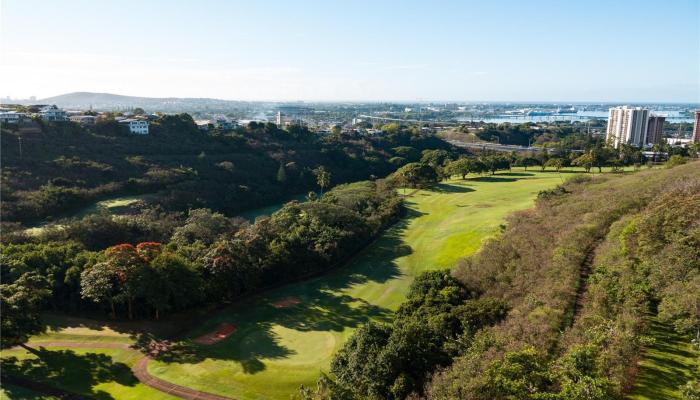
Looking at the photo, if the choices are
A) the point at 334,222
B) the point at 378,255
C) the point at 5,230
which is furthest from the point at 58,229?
the point at 378,255

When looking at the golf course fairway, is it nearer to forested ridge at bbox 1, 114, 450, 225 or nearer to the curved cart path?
the curved cart path

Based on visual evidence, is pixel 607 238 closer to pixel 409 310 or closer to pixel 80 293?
pixel 409 310

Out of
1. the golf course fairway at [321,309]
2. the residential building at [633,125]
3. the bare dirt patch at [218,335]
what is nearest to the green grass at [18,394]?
the golf course fairway at [321,309]

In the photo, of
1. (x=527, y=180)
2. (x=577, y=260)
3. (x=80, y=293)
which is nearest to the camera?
(x=577, y=260)

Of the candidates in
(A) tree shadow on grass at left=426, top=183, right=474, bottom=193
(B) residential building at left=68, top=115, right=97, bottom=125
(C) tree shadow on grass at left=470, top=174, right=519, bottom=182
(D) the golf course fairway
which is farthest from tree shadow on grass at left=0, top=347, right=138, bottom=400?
(C) tree shadow on grass at left=470, top=174, right=519, bottom=182

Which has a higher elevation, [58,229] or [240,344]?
[58,229]

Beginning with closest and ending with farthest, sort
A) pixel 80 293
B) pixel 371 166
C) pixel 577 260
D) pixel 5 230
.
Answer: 1. pixel 577 260
2. pixel 80 293
3. pixel 5 230
4. pixel 371 166

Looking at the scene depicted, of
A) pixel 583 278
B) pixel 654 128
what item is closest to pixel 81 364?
pixel 583 278
